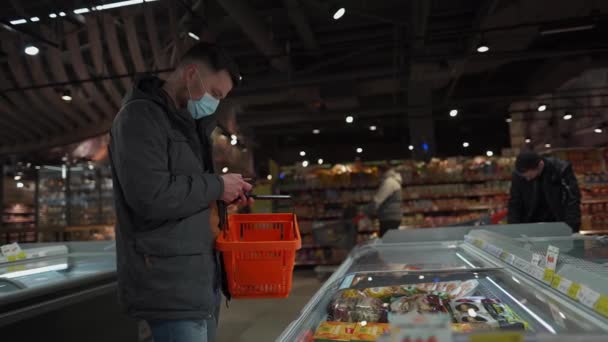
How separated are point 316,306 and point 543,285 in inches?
31.0

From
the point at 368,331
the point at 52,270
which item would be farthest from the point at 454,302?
the point at 52,270

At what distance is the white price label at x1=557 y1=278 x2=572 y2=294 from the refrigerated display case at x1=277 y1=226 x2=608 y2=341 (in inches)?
0.7

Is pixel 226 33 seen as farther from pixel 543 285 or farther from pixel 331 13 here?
pixel 543 285

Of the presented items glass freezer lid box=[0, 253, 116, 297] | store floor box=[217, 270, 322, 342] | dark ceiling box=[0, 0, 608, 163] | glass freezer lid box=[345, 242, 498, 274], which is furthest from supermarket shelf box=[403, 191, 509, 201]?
glass freezer lid box=[0, 253, 116, 297]

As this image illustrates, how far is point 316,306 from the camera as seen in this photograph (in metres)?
1.61

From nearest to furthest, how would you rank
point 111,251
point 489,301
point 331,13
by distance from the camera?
point 489,301, point 111,251, point 331,13

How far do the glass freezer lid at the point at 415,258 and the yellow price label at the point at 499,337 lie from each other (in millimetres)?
1606

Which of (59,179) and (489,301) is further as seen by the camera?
(59,179)

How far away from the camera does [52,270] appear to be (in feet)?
9.53

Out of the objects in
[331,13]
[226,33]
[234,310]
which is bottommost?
[234,310]

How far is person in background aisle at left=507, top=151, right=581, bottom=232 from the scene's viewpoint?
3.89 m

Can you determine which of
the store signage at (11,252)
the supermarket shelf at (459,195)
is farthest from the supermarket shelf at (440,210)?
the store signage at (11,252)

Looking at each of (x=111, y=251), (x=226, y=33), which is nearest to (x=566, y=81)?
(x=226, y=33)

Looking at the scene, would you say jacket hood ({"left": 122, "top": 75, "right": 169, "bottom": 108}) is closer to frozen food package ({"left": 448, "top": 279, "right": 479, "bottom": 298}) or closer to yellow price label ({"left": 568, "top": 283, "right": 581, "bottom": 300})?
frozen food package ({"left": 448, "top": 279, "right": 479, "bottom": 298})
